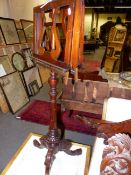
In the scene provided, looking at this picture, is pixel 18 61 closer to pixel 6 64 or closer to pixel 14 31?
pixel 6 64

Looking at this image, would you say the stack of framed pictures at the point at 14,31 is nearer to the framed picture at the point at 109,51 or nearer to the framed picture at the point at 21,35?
the framed picture at the point at 21,35

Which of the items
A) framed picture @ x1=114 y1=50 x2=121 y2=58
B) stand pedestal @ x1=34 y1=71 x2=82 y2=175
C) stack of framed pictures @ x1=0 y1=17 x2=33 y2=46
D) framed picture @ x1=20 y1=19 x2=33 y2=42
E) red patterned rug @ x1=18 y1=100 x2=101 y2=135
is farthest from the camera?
framed picture @ x1=114 y1=50 x2=121 y2=58

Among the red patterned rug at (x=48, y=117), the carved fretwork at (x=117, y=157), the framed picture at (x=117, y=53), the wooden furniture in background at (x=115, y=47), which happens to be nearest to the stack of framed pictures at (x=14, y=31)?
the red patterned rug at (x=48, y=117)

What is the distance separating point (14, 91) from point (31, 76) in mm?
734

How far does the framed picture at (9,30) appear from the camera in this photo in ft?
9.66

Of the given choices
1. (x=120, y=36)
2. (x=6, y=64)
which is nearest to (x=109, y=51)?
(x=120, y=36)

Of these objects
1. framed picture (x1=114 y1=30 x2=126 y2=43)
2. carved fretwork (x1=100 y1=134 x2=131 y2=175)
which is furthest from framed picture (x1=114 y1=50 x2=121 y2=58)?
carved fretwork (x1=100 y1=134 x2=131 y2=175)

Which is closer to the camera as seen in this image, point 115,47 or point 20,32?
point 20,32

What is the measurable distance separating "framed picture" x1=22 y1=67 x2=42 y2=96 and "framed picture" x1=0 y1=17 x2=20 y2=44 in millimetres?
605

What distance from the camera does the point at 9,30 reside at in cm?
307

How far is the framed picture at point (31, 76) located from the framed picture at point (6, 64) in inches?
12.1

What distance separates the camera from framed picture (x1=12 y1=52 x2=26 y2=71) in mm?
3096

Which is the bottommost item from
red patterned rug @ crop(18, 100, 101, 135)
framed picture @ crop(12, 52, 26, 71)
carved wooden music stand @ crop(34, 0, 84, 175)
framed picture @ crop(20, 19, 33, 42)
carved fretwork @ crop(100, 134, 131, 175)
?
red patterned rug @ crop(18, 100, 101, 135)

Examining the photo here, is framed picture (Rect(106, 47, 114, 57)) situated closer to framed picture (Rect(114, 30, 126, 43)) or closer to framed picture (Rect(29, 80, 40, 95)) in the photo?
framed picture (Rect(114, 30, 126, 43))
